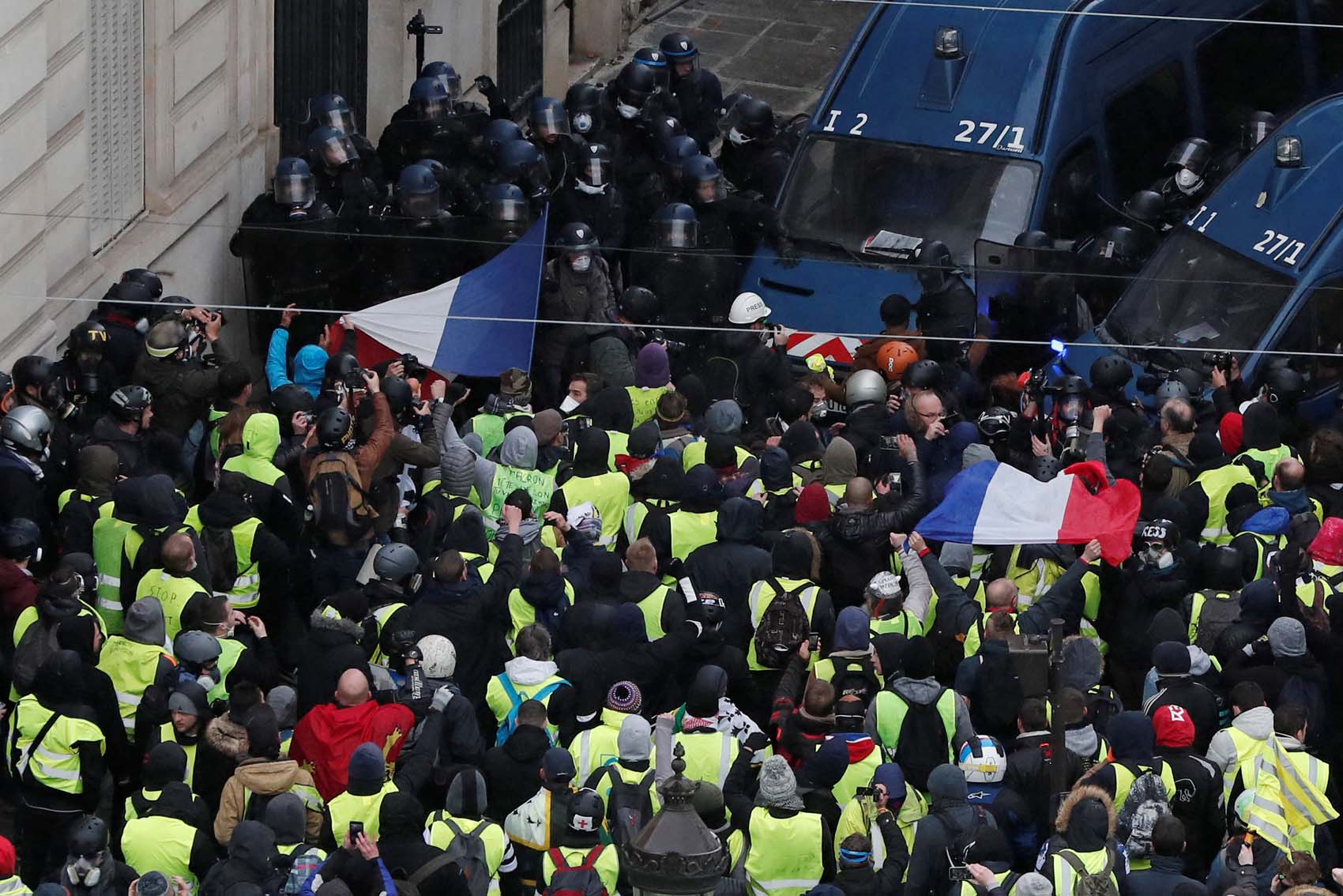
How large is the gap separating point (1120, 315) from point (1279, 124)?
211 centimetres

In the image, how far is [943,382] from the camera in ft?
47.1

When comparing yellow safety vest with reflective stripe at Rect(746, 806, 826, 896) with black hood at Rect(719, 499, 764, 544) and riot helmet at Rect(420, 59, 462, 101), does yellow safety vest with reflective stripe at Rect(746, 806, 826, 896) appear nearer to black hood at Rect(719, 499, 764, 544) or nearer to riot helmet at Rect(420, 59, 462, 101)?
black hood at Rect(719, 499, 764, 544)

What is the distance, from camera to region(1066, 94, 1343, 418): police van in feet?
49.5

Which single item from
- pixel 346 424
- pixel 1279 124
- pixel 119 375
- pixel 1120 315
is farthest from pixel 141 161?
pixel 1279 124

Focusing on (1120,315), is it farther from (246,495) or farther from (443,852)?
(443,852)

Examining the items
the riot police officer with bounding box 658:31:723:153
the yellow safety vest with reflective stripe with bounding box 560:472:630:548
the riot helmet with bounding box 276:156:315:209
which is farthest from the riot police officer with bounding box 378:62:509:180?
the yellow safety vest with reflective stripe with bounding box 560:472:630:548

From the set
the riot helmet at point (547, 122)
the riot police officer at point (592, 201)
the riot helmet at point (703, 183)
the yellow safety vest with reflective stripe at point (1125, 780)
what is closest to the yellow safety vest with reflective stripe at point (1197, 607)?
the yellow safety vest with reflective stripe at point (1125, 780)

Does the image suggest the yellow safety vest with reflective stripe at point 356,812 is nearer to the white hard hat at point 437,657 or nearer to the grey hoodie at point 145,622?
the white hard hat at point 437,657

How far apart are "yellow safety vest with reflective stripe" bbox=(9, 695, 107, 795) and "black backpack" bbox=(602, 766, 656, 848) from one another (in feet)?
6.78

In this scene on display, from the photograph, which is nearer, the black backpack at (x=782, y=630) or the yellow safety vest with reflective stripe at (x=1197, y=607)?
the black backpack at (x=782, y=630)

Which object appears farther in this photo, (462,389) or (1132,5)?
(1132,5)

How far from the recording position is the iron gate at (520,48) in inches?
904

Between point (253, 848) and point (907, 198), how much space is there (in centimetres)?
802

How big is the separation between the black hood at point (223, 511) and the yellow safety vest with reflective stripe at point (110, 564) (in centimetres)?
35
